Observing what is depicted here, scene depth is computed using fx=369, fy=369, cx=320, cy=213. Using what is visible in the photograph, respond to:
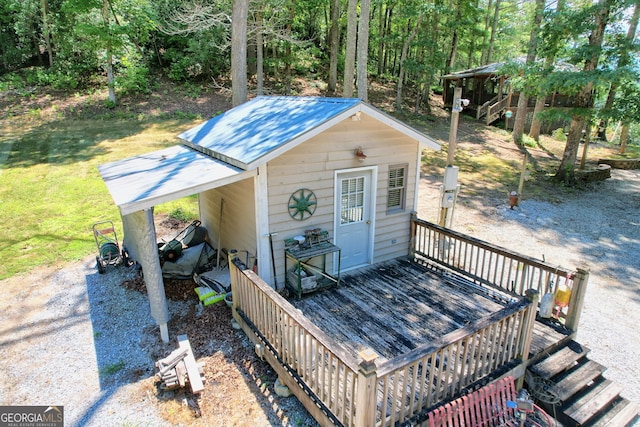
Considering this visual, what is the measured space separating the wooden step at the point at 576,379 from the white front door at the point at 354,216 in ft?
11.6

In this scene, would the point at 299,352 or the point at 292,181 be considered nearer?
the point at 299,352

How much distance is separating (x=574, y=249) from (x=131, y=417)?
9554 mm

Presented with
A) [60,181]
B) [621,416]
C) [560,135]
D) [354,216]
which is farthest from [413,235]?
[560,135]

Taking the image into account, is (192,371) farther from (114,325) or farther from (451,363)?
(451,363)

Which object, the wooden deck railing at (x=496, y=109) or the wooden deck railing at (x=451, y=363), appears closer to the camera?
the wooden deck railing at (x=451, y=363)

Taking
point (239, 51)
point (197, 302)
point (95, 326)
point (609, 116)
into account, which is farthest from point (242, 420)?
point (609, 116)

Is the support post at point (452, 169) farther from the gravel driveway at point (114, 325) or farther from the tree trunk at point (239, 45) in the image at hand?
the tree trunk at point (239, 45)

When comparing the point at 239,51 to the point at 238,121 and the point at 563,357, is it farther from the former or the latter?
the point at 563,357

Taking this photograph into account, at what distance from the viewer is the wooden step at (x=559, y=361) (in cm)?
452

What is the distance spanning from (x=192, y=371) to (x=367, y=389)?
2459mm

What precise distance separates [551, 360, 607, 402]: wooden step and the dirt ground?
52cm

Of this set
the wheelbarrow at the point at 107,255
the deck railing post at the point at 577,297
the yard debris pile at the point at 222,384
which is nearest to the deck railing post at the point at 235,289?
the yard debris pile at the point at 222,384

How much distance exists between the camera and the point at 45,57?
2239 cm

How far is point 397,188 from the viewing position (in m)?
7.14
